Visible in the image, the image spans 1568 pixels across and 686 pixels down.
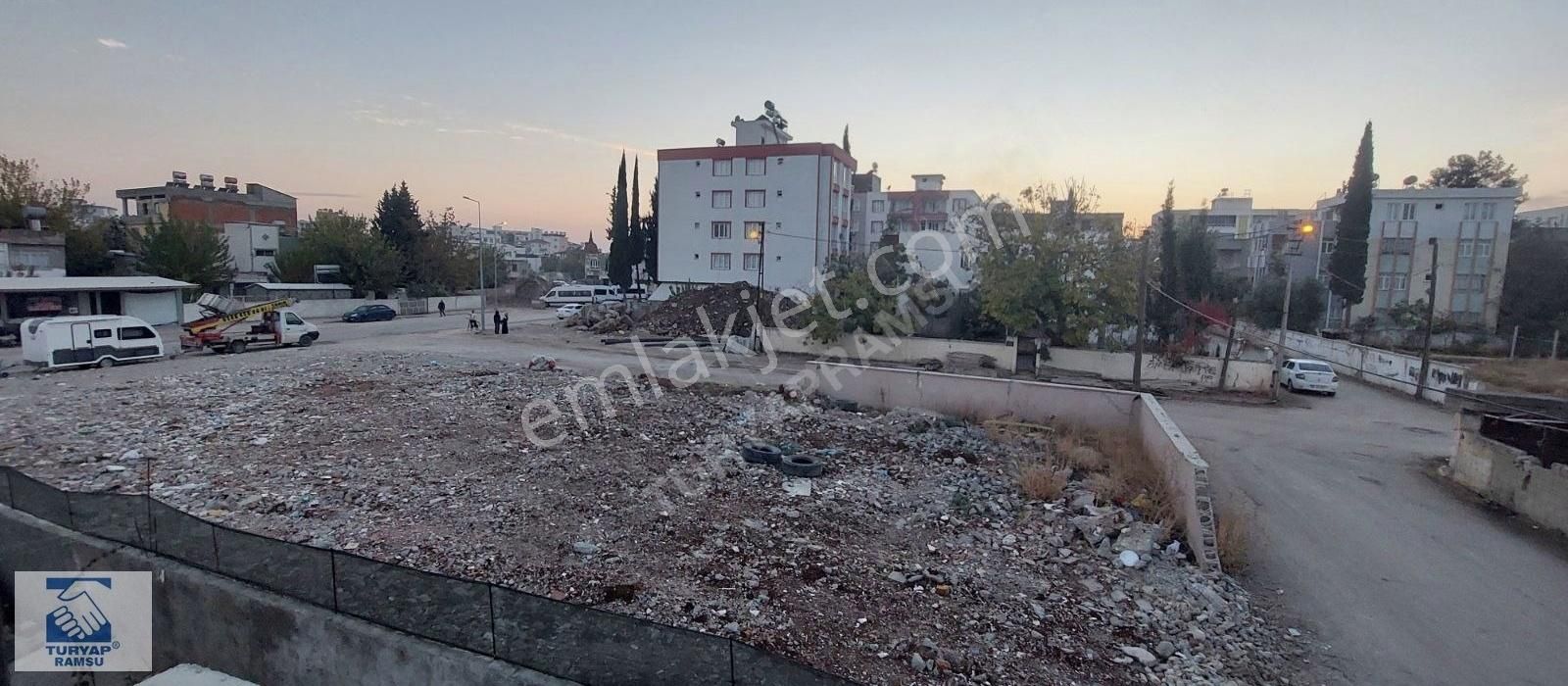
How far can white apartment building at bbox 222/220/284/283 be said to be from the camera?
162 ft

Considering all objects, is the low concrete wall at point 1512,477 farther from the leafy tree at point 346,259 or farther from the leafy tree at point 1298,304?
the leafy tree at point 346,259

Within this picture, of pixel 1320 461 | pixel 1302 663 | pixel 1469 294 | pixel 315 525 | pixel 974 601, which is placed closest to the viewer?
pixel 1302 663

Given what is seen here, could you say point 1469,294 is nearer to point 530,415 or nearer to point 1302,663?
point 1302,663

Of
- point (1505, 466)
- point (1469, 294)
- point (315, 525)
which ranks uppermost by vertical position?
point (1469, 294)

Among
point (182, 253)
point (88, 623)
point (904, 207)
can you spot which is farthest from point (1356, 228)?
point (182, 253)

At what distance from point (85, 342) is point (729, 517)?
926 inches

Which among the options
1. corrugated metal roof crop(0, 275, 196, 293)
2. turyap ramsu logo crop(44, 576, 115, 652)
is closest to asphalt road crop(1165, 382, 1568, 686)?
turyap ramsu logo crop(44, 576, 115, 652)

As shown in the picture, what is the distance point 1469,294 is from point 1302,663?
1968 inches

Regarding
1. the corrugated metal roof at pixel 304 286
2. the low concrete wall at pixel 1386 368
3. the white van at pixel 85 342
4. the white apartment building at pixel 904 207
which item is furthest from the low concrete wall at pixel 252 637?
the white apartment building at pixel 904 207

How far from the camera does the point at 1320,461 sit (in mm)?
13648

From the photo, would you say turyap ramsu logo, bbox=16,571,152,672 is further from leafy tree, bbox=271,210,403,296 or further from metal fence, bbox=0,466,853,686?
leafy tree, bbox=271,210,403,296

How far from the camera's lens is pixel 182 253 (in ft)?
127

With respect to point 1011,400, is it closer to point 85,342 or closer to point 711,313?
point 711,313

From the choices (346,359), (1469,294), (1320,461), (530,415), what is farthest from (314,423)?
(1469,294)
